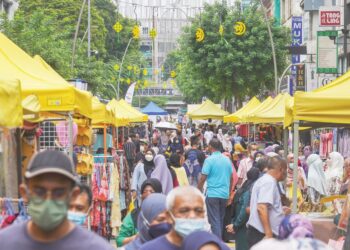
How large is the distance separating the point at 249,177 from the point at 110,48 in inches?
3363

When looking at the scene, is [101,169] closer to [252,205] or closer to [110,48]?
[252,205]

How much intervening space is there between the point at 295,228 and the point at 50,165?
201 cm

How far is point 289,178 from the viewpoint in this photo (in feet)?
53.7

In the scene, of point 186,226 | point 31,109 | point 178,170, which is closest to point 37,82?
point 31,109

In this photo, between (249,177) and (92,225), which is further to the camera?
(92,225)

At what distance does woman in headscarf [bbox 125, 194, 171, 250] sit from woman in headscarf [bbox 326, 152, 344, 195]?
29.2 ft

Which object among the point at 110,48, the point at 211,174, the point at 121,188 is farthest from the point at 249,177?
the point at 110,48

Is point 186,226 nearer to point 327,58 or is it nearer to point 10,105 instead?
point 10,105

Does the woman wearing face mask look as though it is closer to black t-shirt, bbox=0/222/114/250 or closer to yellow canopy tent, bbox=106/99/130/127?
black t-shirt, bbox=0/222/114/250

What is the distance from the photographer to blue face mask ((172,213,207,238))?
5.82 metres

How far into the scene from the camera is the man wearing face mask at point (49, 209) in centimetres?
447

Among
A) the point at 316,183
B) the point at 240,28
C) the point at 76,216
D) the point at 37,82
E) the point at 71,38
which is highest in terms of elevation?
the point at 71,38

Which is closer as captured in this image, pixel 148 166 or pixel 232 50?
pixel 148 166

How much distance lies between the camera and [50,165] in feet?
15.0
